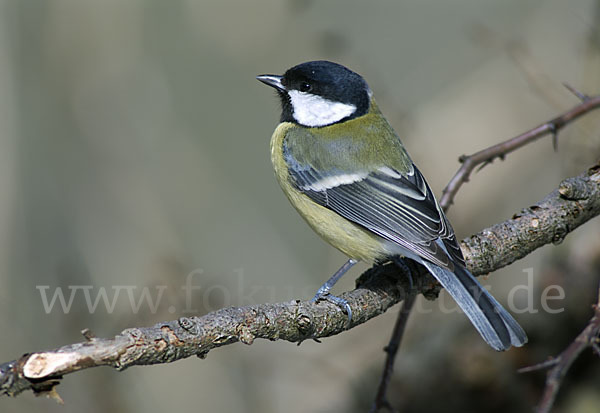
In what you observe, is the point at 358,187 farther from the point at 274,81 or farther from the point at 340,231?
the point at 274,81

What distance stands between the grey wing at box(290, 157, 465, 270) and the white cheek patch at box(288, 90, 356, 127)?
0.32 meters

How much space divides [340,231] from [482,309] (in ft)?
2.27

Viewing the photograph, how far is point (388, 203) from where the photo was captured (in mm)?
2570

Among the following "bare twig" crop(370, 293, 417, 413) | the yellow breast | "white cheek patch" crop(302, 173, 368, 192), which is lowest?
"bare twig" crop(370, 293, 417, 413)

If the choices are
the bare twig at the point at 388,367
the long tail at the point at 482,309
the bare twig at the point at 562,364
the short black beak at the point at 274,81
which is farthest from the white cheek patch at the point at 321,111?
the bare twig at the point at 562,364

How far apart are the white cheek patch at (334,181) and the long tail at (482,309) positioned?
55cm

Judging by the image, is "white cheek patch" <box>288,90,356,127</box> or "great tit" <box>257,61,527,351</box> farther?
"white cheek patch" <box>288,90,356,127</box>

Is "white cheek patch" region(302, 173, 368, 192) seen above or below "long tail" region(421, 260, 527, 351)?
above

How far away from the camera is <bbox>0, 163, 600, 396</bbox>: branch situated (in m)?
1.33

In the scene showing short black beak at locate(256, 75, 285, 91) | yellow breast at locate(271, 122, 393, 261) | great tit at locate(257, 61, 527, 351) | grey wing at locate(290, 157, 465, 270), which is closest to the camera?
great tit at locate(257, 61, 527, 351)

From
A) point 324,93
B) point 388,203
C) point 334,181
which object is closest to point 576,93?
point 388,203

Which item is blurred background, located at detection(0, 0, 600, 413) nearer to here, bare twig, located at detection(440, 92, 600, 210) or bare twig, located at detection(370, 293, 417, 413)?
bare twig, located at detection(440, 92, 600, 210)

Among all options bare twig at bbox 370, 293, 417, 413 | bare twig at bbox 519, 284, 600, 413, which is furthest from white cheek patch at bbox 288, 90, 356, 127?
bare twig at bbox 519, 284, 600, 413

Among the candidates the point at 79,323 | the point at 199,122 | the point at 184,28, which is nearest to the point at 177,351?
the point at 79,323
